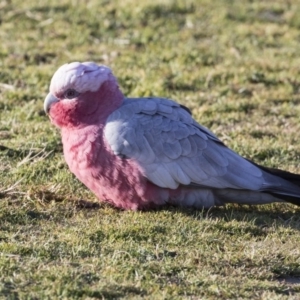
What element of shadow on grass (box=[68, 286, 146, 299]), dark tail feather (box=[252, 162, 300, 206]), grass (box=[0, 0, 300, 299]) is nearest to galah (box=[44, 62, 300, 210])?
dark tail feather (box=[252, 162, 300, 206])

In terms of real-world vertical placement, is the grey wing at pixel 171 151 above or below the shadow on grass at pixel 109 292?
above

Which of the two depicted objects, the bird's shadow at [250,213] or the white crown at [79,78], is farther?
the white crown at [79,78]

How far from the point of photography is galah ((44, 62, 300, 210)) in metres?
6.10

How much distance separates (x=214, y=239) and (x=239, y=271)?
489 millimetres

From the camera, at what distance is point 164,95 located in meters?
9.09

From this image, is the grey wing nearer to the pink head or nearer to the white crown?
the pink head

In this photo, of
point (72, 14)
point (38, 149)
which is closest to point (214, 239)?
point (38, 149)

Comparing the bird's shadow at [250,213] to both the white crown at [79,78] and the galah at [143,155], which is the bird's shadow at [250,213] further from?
the white crown at [79,78]

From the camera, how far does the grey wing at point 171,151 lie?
6.09 m

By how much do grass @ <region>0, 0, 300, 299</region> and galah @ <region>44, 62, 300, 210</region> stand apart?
148 mm

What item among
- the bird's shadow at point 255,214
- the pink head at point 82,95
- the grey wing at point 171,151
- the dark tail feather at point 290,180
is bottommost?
the bird's shadow at point 255,214

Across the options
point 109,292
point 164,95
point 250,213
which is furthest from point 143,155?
point 164,95

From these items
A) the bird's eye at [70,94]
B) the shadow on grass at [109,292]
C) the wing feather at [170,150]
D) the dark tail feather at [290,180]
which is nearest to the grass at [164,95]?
the shadow on grass at [109,292]

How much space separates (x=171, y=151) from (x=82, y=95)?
0.75 m
